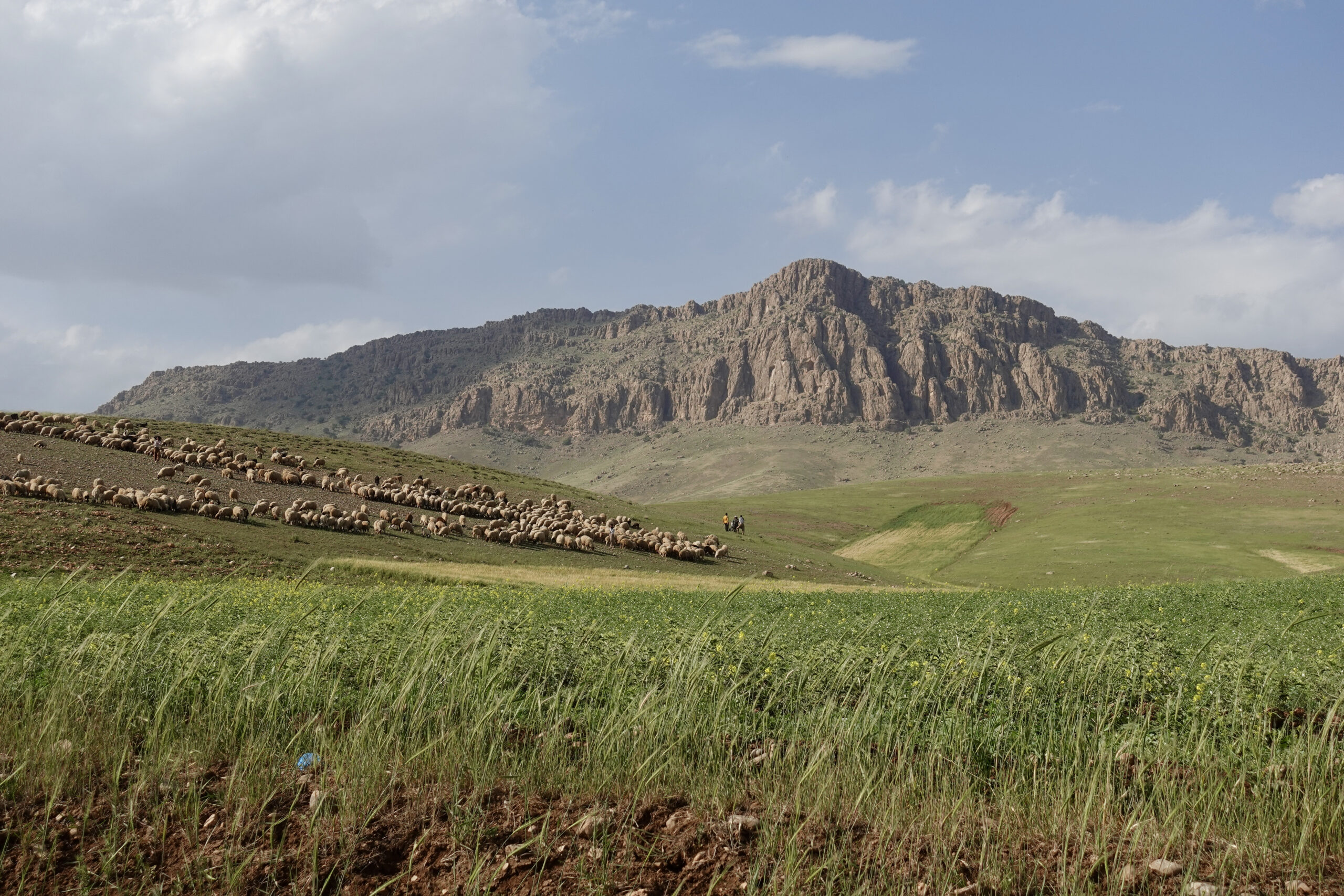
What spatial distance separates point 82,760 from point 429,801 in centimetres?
380

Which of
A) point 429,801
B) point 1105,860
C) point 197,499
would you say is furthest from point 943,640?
point 197,499

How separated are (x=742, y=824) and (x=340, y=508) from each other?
1922 inches

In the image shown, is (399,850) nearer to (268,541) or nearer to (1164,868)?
(1164,868)

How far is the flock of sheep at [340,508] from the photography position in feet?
138

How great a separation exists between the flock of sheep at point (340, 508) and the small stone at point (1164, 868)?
1763 inches

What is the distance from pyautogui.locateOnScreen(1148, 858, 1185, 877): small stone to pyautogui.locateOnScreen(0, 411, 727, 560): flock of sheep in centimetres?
4478

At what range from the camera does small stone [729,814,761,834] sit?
660 centimetres

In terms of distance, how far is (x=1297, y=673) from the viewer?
962cm

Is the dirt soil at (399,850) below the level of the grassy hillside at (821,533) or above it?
above

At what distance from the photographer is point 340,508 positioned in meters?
50.2

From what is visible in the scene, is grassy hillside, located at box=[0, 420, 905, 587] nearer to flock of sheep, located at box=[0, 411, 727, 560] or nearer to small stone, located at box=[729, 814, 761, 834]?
flock of sheep, located at box=[0, 411, 727, 560]

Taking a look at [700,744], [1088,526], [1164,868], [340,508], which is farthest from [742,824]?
[1088,526]

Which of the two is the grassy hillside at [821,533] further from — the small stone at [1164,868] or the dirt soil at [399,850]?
the small stone at [1164,868]

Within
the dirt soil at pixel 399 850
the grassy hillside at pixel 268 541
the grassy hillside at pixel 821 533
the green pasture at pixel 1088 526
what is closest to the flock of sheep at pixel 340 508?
the grassy hillside at pixel 268 541
